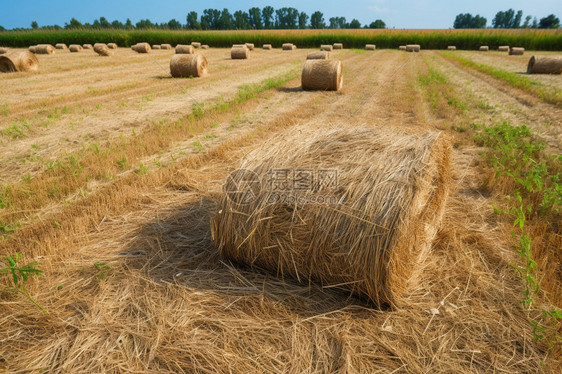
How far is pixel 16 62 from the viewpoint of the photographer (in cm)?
1692

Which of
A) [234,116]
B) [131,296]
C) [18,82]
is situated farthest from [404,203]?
[18,82]

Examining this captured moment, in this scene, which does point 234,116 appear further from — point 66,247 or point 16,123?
point 66,247

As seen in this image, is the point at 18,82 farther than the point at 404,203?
Yes

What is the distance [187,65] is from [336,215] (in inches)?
595

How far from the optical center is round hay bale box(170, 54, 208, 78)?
1546 centimetres

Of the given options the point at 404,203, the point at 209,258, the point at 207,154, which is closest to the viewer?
the point at 404,203

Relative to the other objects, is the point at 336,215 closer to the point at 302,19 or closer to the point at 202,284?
the point at 202,284

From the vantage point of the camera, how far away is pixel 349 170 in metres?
2.92

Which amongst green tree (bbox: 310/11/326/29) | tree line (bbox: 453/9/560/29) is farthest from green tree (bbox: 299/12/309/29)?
tree line (bbox: 453/9/560/29)

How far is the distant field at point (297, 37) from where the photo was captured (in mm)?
42625

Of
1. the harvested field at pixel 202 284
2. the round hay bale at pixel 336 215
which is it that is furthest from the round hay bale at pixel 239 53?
the round hay bale at pixel 336 215

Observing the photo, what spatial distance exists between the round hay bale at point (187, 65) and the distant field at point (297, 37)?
3458 cm

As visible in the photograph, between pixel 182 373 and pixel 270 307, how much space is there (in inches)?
33.7

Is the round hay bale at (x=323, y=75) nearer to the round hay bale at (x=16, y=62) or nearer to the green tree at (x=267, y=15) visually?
the round hay bale at (x=16, y=62)
